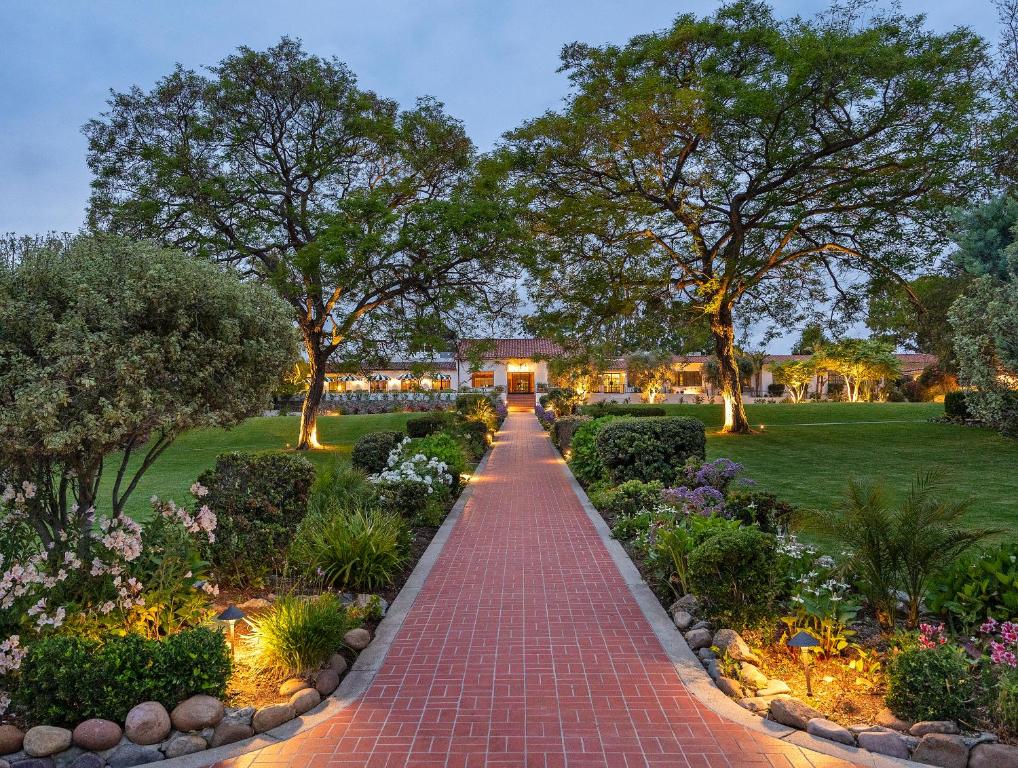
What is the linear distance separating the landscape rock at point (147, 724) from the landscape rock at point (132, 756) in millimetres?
49

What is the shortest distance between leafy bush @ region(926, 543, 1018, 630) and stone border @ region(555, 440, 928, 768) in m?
1.77

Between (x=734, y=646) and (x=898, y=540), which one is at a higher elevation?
(x=898, y=540)

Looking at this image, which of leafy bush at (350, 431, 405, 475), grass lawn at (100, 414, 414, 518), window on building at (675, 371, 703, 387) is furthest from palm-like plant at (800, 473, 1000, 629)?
window on building at (675, 371, 703, 387)

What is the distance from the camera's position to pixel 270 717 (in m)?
3.63

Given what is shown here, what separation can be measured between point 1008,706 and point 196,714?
14.7 feet

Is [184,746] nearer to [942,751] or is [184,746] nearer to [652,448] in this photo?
[942,751]

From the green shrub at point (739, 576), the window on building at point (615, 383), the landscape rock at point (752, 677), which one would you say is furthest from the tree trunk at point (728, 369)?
the window on building at point (615, 383)

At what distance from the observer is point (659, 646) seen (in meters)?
4.68

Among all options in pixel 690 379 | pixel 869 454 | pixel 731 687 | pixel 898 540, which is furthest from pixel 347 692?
pixel 690 379

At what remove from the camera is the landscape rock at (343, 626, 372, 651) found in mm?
4679

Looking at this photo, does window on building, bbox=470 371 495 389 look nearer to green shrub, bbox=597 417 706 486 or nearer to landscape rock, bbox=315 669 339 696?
green shrub, bbox=597 417 706 486

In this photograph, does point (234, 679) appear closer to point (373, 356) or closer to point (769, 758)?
point (769, 758)

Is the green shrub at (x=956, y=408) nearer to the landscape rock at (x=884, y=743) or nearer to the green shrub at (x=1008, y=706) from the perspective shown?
the green shrub at (x=1008, y=706)

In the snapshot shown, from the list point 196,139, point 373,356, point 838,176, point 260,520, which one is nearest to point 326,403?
point 373,356
